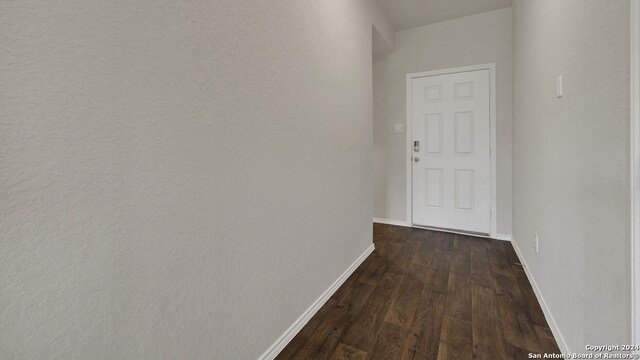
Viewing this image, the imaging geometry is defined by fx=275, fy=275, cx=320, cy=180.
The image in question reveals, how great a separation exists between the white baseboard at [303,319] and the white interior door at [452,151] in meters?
1.63

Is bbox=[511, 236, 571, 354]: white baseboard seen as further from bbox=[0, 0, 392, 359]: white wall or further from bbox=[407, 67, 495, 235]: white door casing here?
bbox=[0, 0, 392, 359]: white wall

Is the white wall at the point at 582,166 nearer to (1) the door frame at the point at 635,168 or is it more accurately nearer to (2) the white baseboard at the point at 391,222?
(1) the door frame at the point at 635,168

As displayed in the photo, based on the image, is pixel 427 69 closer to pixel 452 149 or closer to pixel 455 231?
pixel 452 149

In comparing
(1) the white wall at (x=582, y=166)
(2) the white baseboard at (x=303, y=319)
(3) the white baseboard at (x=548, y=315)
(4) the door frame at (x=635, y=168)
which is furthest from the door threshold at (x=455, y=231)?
(4) the door frame at (x=635, y=168)

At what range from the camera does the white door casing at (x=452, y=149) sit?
3.14 metres

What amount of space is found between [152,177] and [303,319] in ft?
4.02

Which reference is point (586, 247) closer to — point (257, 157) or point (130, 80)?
point (257, 157)

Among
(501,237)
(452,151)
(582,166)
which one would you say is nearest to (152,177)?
(582,166)

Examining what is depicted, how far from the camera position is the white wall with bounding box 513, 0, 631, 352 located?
840mm

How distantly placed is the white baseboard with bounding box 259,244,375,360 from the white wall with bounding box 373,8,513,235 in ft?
5.45

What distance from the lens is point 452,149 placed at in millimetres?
3291

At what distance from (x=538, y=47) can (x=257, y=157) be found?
1.93 metres

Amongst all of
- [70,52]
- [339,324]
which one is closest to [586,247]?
[339,324]

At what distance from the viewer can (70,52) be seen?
66cm
